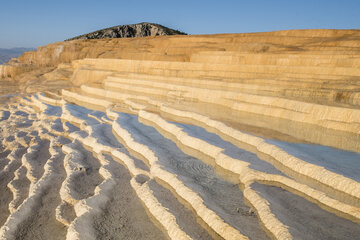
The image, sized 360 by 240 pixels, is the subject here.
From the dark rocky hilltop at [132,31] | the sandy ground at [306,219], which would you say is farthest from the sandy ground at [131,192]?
the dark rocky hilltop at [132,31]

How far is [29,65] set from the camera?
22.5 m

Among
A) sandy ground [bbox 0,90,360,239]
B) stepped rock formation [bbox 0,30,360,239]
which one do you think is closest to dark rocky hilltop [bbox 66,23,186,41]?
stepped rock formation [bbox 0,30,360,239]

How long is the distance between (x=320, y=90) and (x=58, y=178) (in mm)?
6424

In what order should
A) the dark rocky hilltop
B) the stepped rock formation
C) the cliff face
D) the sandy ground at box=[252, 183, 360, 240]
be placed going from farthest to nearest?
the dark rocky hilltop, the cliff face, the stepped rock formation, the sandy ground at box=[252, 183, 360, 240]

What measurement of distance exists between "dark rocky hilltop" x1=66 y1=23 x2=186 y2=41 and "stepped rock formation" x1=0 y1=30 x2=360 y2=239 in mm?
30307

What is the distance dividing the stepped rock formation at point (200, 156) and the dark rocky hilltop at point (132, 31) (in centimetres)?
3031

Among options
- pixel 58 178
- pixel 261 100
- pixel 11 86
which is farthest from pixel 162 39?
pixel 58 178

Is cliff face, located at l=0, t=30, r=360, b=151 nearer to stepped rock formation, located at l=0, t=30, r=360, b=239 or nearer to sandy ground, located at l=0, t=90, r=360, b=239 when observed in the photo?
stepped rock formation, located at l=0, t=30, r=360, b=239

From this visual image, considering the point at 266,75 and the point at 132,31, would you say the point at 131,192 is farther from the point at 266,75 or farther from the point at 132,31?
the point at 132,31

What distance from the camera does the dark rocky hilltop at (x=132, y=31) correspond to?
4094 centimetres

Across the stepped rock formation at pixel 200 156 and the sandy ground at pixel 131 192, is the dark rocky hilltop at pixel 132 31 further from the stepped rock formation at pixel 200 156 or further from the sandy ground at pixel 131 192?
the sandy ground at pixel 131 192

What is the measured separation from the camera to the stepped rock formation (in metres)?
3.36

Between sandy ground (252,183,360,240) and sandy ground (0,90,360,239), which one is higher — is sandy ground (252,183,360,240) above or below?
above

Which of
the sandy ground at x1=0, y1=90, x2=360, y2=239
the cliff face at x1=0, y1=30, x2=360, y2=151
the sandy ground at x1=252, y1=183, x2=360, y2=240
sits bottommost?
the sandy ground at x1=0, y1=90, x2=360, y2=239
